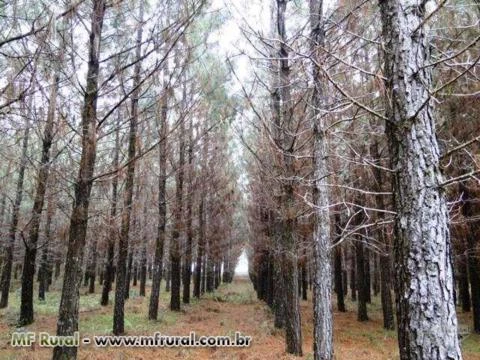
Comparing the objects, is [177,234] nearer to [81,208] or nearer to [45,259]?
[45,259]

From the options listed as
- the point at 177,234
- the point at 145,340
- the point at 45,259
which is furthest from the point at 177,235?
the point at 45,259

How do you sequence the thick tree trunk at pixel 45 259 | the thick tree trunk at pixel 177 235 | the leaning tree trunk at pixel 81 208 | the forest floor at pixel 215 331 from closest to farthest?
the leaning tree trunk at pixel 81 208 < the forest floor at pixel 215 331 < the thick tree trunk at pixel 45 259 < the thick tree trunk at pixel 177 235

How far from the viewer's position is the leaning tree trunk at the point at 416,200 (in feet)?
7.68

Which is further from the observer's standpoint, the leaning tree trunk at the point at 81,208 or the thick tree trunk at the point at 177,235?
the thick tree trunk at the point at 177,235

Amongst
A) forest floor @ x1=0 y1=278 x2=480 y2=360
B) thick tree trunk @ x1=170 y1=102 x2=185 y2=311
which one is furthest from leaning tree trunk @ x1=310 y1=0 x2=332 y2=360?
thick tree trunk @ x1=170 y1=102 x2=185 y2=311

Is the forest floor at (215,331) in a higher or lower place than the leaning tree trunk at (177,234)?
lower

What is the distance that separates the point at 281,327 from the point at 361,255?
5.67 meters

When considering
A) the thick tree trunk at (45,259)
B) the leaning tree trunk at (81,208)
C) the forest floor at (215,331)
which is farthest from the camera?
the thick tree trunk at (45,259)

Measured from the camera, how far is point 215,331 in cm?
1240

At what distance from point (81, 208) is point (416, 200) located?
464cm

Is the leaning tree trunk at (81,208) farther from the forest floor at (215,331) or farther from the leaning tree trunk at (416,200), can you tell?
the leaning tree trunk at (416,200)

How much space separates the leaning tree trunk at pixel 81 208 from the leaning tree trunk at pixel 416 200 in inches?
171

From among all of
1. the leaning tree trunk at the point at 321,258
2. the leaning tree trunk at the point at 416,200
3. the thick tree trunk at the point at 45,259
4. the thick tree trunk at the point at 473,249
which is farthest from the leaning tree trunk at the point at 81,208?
the thick tree trunk at the point at 473,249

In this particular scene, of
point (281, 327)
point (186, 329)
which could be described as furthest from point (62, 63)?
point (281, 327)
